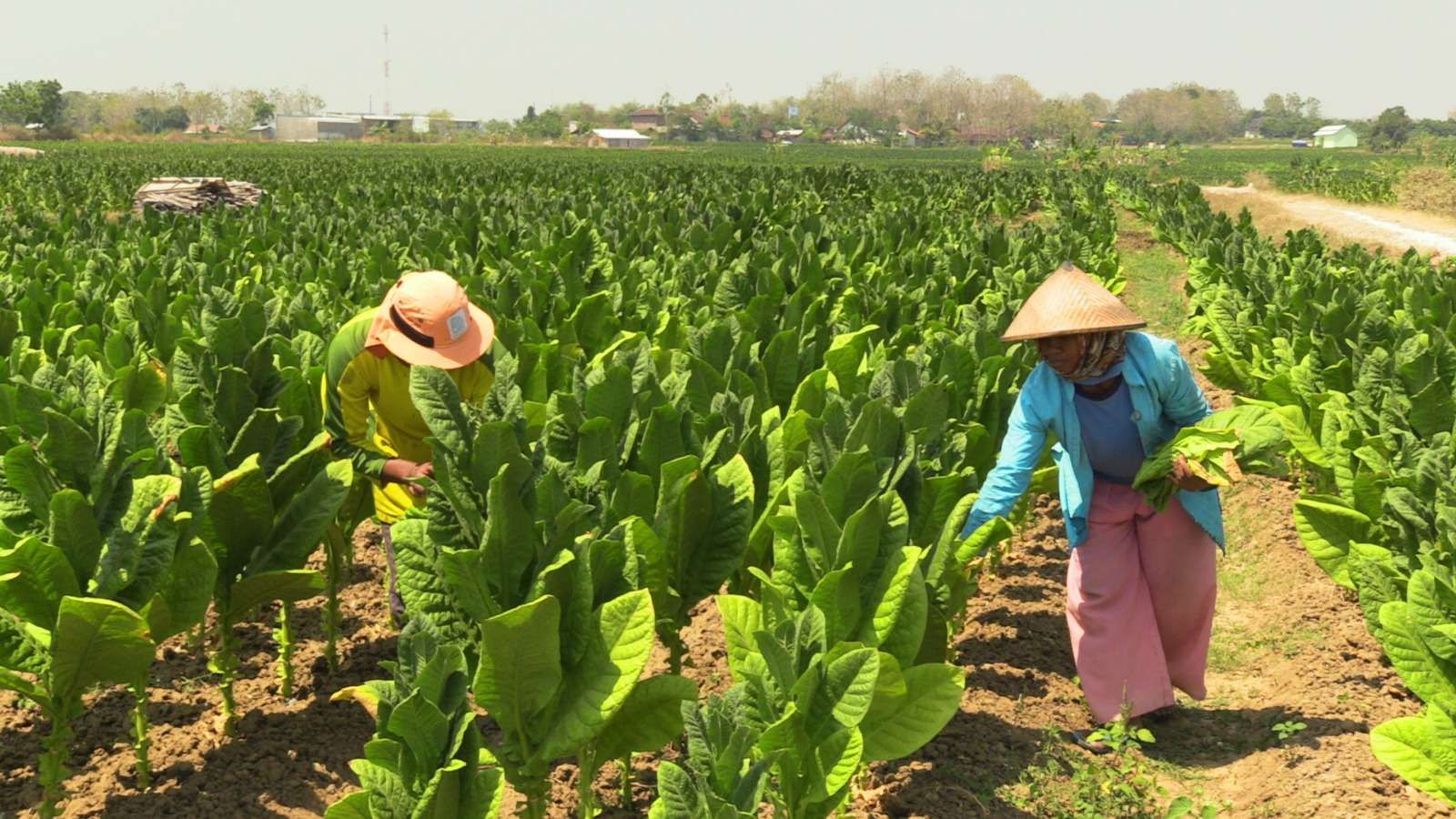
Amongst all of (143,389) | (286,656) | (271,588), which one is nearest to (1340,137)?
(143,389)

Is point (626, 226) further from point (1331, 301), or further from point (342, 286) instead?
point (1331, 301)

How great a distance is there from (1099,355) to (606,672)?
1.83 m

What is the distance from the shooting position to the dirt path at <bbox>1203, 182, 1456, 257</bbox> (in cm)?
2509

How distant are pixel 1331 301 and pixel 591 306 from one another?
474 cm

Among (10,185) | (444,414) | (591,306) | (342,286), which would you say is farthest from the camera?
(10,185)

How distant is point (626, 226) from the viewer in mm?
13820

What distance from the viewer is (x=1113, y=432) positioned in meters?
4.03

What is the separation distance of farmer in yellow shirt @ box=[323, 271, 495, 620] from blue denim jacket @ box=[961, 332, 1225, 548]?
1746 mm

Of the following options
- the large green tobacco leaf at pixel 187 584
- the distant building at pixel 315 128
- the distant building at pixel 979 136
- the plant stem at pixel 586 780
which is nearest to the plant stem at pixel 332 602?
the large green tobacco leaf at pixel 187 584

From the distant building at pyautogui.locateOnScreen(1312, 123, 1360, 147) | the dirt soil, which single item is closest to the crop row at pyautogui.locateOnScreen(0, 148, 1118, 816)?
the dirt soil

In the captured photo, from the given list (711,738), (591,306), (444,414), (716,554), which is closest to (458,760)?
(711,738)

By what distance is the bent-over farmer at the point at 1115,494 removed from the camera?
12.3ft

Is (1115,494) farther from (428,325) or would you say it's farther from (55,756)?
(55,756)

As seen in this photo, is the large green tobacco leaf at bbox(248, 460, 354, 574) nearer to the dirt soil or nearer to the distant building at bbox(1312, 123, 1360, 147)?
the dirt soil
